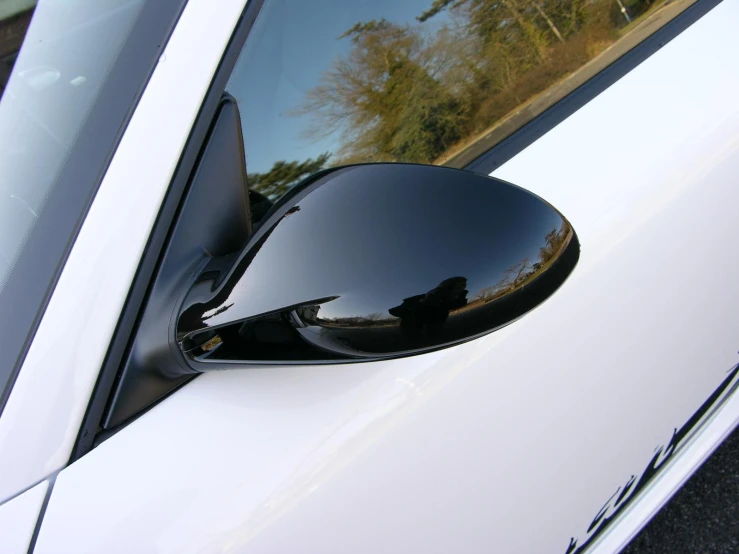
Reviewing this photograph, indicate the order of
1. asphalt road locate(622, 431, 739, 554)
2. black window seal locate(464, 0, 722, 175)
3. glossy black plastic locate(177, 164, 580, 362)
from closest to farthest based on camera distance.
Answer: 1. glossy black plastic locate(177, 164, 580, 362)
2. black window seal locate(464, 0, 722, 175)
3. asphalt road locate(622, 431, 739, 554)

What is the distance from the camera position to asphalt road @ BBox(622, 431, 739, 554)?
1735 mm

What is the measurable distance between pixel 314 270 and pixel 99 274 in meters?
0.27

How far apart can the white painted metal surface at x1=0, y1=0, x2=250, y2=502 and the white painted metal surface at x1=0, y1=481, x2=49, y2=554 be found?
0.5 inches

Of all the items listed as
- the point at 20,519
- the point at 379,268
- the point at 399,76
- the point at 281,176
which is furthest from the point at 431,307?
the point at 20,519

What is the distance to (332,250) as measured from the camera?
0.64m

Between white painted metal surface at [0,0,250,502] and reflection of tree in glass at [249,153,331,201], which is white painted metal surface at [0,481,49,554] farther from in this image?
reflection of tree in glass at [249,153,331,201]

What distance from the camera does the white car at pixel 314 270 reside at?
2.21 ft

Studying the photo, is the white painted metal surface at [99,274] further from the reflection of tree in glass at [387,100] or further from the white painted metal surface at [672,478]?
the white painted metal surface at [672,478]

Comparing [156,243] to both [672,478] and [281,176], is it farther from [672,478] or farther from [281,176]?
[672,478]

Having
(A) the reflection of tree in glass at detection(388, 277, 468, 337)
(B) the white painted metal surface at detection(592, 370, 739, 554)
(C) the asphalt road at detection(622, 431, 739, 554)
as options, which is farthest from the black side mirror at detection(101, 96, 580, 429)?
(C) the asphalt road at detection(622, 431, 739, 554)

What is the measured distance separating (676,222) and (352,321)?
68 centimetres

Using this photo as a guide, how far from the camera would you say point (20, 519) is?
71 cm

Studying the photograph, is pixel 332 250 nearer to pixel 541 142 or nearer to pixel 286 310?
pixel 286 310

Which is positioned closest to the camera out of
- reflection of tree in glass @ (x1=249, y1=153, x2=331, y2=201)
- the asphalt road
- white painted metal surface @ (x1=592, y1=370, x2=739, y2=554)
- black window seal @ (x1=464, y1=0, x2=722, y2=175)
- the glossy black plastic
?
the glossy black plastic
